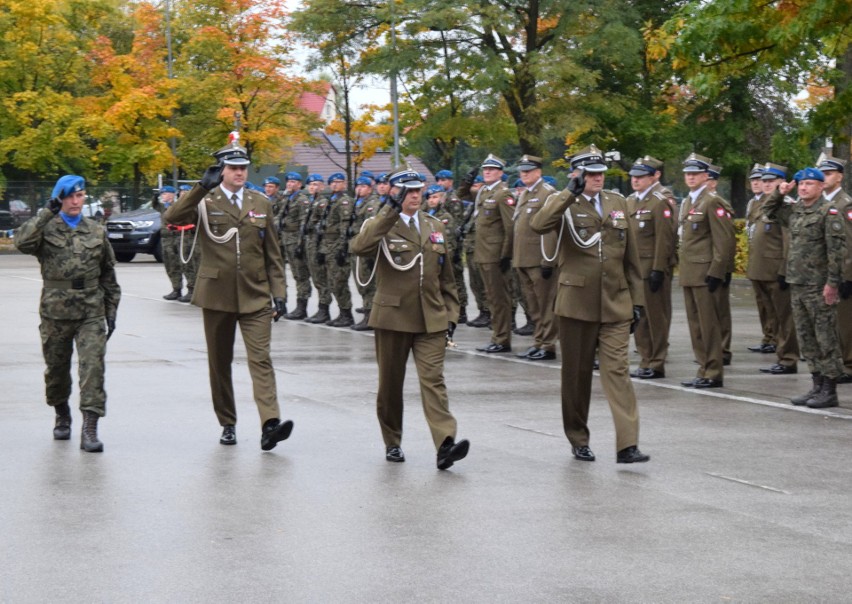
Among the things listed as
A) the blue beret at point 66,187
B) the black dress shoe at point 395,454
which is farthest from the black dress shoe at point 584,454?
the blue beret at point 66,187

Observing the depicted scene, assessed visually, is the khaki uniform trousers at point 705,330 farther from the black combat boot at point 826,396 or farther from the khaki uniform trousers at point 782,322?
the black combat boot at point 826,396

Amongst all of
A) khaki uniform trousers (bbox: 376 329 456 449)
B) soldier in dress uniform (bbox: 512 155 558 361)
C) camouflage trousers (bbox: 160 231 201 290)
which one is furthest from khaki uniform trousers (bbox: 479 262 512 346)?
camouflage trousers (bbox: 160 231 201 290)

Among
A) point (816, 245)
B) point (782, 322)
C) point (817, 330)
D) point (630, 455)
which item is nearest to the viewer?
point (630, 455)

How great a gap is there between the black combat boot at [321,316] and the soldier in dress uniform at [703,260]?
7.60 m

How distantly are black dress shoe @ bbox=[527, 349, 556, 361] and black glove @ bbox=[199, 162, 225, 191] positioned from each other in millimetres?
6711

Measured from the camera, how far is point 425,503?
26.8ft

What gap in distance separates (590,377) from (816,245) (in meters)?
3.66

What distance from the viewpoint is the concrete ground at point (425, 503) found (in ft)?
21.3

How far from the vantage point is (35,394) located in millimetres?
12719

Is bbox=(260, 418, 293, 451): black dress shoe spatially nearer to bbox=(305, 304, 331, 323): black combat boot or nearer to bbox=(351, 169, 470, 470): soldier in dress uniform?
bbox=(351, 169, 470, 470): soldier in dress uniform

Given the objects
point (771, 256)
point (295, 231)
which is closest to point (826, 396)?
point (771, 256)

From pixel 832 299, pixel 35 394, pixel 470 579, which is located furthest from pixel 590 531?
pixel 35 394

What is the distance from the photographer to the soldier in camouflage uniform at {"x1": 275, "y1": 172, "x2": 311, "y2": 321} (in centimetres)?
2139

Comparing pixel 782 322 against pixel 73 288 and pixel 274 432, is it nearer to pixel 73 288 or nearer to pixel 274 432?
pixel 274 432
